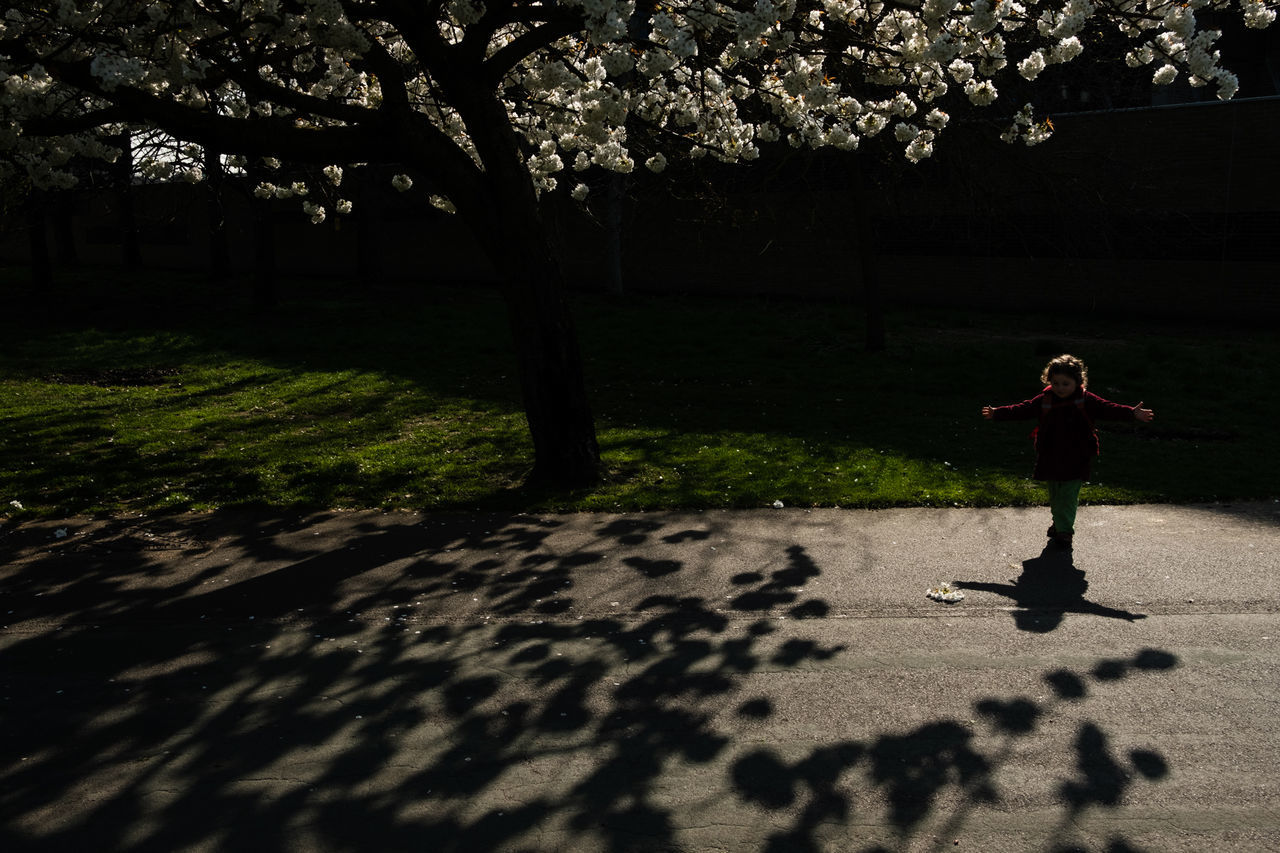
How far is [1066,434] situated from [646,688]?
3799 mm

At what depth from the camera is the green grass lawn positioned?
9641mm

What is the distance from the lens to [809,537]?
318 inches

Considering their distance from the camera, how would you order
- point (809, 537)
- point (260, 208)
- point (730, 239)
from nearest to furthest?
1. point (809, 537)
2. point (260, 208)
3. point (730, 239)

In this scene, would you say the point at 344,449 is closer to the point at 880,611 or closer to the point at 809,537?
the point at 809,537

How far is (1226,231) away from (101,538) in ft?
70.6

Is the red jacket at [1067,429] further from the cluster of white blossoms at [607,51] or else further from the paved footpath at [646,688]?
the cluster of white blossoms at [607,51]

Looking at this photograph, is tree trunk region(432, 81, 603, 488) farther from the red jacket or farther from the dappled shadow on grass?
the red jacket

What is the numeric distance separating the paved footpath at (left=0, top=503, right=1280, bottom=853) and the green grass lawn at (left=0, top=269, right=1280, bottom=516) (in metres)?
1.24

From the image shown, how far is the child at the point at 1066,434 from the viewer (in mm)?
7547

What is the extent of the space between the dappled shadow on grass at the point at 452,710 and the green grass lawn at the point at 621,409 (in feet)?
6.66

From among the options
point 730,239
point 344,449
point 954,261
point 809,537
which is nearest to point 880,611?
point 809,537

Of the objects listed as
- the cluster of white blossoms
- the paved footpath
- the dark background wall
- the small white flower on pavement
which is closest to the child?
the paved footpath

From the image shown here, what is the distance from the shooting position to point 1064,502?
759 cm

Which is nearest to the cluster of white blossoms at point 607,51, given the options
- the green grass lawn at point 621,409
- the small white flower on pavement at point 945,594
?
the green grass lawn at point 621,409
